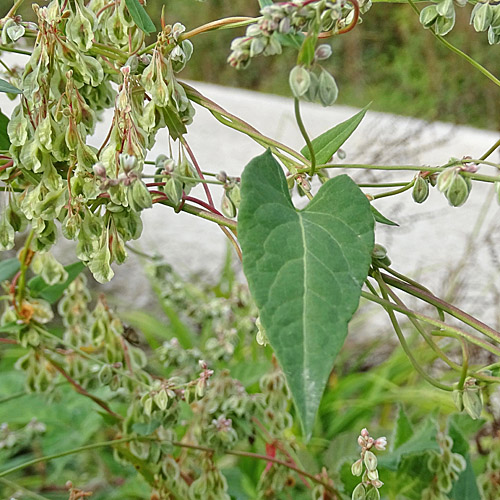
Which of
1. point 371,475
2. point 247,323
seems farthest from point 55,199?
point 247,323

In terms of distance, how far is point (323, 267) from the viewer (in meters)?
0.24

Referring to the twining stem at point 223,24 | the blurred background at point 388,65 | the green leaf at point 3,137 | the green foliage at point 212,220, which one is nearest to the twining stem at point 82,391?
the green foliage at point 212,220

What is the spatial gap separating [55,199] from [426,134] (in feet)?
5.20

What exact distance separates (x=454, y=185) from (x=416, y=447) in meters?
0.27

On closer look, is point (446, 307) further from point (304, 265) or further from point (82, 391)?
point (82, 391)

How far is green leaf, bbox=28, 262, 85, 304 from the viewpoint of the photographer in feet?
1.53

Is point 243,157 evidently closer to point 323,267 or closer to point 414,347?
point 414,347

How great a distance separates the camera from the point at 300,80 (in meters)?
0.24

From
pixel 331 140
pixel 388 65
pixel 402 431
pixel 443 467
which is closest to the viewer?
pixel 331 140

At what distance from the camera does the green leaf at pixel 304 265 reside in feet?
0.70

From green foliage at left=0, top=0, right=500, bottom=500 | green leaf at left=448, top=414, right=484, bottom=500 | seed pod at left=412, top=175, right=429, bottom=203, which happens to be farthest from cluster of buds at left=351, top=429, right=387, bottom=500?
green leaf at left=448, top=414, right=484, bottom=500

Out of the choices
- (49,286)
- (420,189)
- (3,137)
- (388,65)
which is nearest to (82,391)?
(49,286)

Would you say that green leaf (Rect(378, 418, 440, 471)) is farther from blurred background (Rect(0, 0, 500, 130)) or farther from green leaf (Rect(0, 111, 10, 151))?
blurred background (Rect(0, 0, 500, 130))

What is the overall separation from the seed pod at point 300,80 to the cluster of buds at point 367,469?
16 cm
